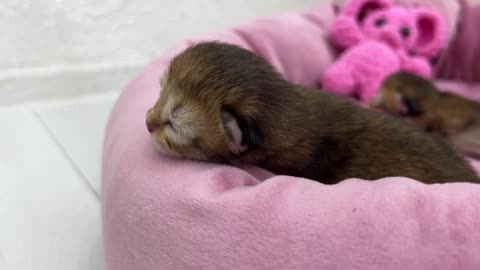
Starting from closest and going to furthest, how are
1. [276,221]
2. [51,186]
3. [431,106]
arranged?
[276,221]
[51,186]
[431,106]

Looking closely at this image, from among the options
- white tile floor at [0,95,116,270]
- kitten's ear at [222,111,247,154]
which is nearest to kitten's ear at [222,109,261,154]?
kitten's ear at [222,111,247,154]

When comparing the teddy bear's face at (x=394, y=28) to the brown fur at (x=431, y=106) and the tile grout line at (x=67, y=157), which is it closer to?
the brown fur at (x=431, y=106)

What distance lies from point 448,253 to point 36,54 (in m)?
1.53

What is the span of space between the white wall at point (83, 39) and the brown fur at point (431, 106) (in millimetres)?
928

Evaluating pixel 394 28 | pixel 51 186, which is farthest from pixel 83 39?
pixel 394 28

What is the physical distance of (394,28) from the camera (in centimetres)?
183

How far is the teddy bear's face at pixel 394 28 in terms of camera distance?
1835mm

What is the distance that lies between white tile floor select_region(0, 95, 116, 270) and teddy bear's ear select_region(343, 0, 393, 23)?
3.22 ft

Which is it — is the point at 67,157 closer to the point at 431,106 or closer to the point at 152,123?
the point at 152,123

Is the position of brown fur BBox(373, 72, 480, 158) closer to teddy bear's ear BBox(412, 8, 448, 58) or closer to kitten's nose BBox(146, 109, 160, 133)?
teddy bear's ear BBox(412, 8, 448, 58)

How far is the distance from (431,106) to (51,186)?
1.21 m

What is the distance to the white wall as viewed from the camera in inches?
67.5

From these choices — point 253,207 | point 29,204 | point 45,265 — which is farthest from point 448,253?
point 29,204

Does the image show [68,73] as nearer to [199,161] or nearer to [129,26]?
[129,26]
